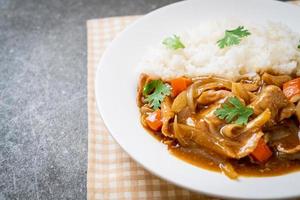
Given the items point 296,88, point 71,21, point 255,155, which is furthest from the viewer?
point 71,21

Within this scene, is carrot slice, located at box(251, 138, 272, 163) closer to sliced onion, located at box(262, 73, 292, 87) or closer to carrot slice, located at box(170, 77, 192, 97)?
sliced onion, located at box(262, 73, 292, 87)

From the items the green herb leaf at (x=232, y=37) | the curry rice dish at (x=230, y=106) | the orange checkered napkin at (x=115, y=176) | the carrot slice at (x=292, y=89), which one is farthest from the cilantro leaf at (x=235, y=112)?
the green herb leaf at (x=232, y=37)

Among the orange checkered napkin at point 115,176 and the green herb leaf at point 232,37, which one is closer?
the orange checkered napkin at point 115,176

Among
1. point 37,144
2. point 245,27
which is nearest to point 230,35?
point 245,27

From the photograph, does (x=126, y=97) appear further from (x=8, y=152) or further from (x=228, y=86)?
(x=8, y=152)

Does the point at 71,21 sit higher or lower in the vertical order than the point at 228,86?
lower

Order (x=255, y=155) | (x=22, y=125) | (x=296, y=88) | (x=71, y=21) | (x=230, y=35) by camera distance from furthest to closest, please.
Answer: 1. (x=71, y=21)
2. (x=22, y=125)
3. (x=230, y=35)
4. (x=296, y=88)
5. (x=255, y=155)

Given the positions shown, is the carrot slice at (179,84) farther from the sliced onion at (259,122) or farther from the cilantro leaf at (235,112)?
the sliced onion at (259,122)

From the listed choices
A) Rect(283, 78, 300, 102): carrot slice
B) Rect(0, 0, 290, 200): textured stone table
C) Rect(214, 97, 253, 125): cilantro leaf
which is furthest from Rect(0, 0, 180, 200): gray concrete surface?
Rect(283, 78, 300, 102): carrot slice
